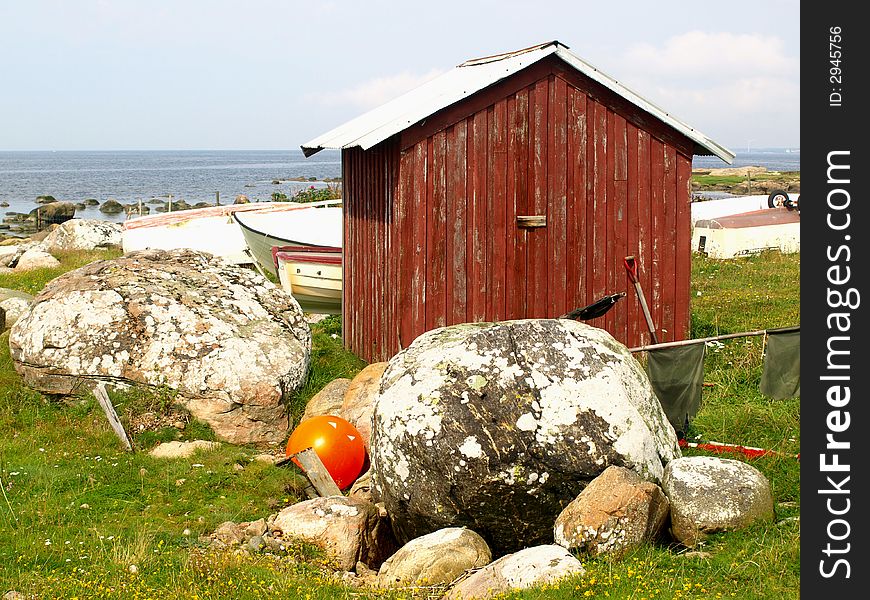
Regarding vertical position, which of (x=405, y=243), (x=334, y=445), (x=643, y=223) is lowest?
(x=334, y=445)

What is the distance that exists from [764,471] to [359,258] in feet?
24.6

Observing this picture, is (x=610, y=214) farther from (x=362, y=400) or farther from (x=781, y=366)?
(x=362, y=400)

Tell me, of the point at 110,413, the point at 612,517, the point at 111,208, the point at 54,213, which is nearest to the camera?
the point at 612,517

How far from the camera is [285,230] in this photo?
857 inches

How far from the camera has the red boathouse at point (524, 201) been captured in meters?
12.6

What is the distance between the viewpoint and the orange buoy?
9.82m

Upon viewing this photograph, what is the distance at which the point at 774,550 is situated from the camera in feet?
22.1

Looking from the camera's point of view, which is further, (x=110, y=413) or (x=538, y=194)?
(x=538, y=194)

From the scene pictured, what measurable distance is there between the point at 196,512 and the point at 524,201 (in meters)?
6.42

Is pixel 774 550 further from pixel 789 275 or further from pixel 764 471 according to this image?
pixel 789 275

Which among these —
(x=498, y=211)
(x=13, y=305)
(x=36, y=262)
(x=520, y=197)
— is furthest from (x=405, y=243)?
(x=36, y=262)

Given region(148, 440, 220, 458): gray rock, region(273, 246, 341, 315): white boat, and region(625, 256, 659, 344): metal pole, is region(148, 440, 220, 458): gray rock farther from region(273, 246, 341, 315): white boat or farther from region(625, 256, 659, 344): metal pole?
region(273, 246, 341, 315): white boat

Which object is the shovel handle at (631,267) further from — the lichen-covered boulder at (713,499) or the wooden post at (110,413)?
the wooden post at (110,413)

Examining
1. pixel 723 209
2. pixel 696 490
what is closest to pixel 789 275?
pixel 723 209
